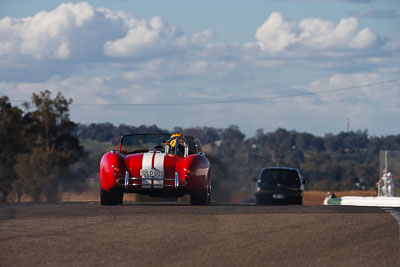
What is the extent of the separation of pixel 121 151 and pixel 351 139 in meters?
157

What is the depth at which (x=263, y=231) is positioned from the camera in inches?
442

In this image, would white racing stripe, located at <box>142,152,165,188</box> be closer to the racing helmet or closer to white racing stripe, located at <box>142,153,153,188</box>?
white racing stripe, located at <box>142,153,153,188</box>

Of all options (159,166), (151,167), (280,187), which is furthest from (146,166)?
(280,187)

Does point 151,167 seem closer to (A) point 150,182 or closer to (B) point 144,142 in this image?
(A) point 150,182

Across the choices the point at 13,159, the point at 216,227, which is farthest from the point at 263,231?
the point at 13,159

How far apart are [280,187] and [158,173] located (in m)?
10.5

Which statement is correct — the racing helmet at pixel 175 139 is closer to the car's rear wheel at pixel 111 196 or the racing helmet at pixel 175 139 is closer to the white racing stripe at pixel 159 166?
the white racing stripe at pixel 159 166

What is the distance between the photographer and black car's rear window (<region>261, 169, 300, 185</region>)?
27.8m

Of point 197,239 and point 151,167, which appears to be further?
Result: point 151,167

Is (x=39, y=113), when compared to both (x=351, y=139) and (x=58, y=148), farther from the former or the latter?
(x=351, y=139)

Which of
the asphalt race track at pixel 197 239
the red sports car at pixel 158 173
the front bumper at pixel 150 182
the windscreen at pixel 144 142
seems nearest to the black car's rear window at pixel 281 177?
the windscreen at pixel 144 142

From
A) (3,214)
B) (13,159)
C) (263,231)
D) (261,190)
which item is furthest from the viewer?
(13,159)

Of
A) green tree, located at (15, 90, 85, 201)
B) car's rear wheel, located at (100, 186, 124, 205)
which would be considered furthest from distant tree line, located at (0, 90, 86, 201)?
car's rear wheel, located at (100, 186, 124, 205)

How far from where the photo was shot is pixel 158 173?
17688 millimetres
